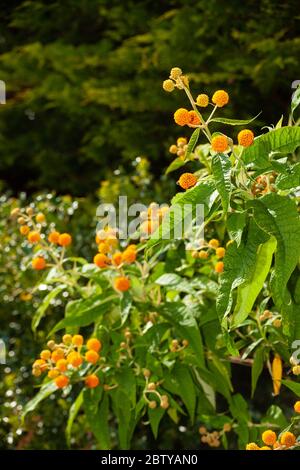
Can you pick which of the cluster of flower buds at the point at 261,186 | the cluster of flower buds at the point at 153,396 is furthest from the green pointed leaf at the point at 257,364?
the cluster of flower buds at the point at 261,186

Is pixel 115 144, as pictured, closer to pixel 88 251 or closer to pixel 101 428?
pixel 88 251

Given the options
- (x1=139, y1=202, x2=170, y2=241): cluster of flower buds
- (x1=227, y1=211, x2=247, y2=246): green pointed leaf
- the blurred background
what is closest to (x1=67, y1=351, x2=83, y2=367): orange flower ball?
(x1=139, y1=202, x2=170, y2=241): cluster of flower buds

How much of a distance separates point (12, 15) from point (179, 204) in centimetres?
531

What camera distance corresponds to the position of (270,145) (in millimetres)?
1589

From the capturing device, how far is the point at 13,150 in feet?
22.6

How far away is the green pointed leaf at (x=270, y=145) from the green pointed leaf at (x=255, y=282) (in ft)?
0.57

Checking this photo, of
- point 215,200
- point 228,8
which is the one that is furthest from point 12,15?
point 215,200

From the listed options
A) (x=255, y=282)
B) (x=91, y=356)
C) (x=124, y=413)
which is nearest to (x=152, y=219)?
(x=91, y=356)

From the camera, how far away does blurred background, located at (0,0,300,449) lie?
3598mm

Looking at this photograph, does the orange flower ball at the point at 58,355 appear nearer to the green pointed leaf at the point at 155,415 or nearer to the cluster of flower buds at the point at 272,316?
the green pointed leaf at the point at 155,415

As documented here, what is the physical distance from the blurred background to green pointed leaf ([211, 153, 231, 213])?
6.42ft

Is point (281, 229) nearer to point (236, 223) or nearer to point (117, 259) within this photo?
point (236, 223)

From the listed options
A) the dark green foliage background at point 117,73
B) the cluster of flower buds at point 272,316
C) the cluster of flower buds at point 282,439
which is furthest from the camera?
the dark green foliage background at point 117,73

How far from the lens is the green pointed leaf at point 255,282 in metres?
1.67
